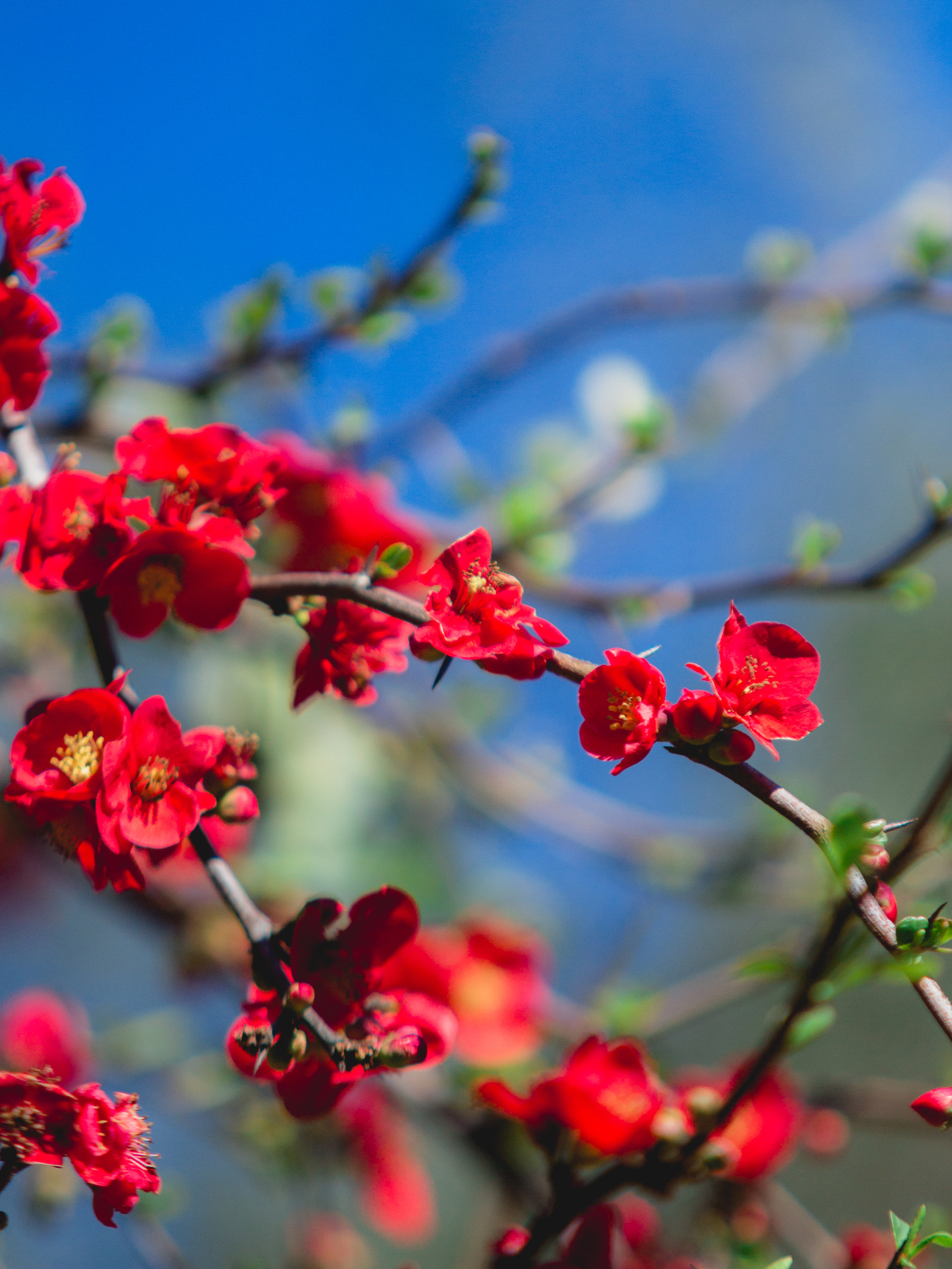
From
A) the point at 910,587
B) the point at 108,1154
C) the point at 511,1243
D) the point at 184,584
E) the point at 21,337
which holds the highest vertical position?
the point at 21,337

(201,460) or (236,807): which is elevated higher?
(201,460)

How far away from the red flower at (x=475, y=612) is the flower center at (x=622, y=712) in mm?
31

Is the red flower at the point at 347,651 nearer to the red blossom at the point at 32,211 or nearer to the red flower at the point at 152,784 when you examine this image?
the red flower at the point at 152,784

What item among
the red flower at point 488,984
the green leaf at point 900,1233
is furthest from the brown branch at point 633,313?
the green leaf at point 900,1233

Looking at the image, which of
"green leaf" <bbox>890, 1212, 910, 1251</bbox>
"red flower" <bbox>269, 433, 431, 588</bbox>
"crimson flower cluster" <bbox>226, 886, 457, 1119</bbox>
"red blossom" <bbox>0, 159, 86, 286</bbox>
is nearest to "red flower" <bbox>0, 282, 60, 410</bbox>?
"red blossom" <bbox>0, 159, 86, 286</bbox>

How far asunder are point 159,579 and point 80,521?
0.04m

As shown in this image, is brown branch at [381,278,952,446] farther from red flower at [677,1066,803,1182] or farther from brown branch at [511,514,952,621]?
red flower at [677,1066,803,1182]

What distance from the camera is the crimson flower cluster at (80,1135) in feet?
1.24

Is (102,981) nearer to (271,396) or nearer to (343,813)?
(343,813)

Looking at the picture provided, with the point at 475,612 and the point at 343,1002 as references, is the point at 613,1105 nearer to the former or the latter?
the point at 343,1002

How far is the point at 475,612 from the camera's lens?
1.28 feet

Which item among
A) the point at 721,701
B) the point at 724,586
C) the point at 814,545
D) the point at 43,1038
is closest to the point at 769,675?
the point at 721,701

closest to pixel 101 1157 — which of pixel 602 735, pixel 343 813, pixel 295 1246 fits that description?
pixel 602 735

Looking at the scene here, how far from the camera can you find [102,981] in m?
2.51
